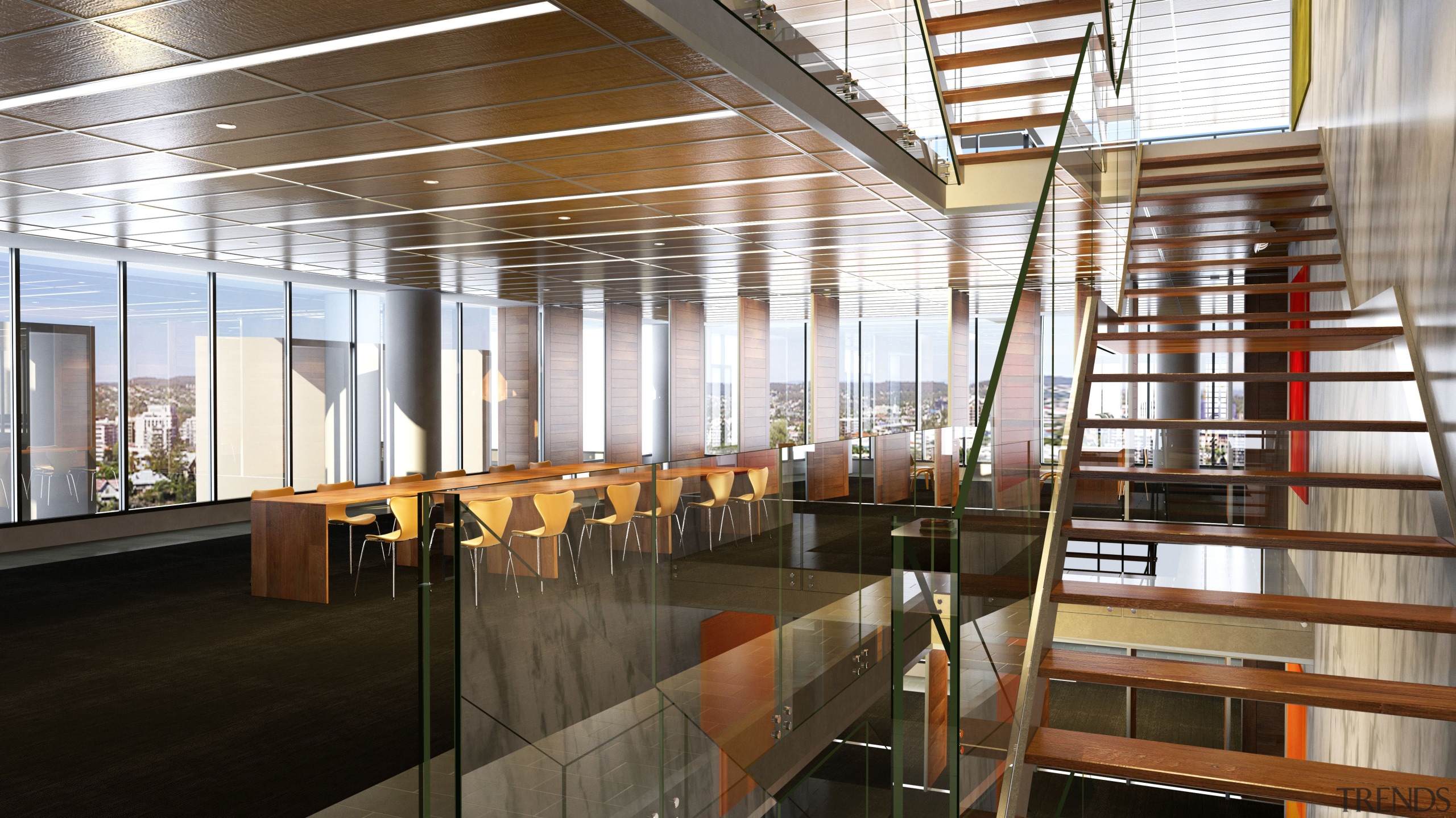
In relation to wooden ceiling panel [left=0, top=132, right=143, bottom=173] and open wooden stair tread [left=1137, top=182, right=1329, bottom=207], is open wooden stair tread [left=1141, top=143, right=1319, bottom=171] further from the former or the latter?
wooden ceiling panel [left=0, top=132, right=143, bottom=173]

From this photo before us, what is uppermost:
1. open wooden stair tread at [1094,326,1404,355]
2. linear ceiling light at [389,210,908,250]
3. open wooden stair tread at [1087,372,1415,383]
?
linear ceiling light at [389,210,908,250]

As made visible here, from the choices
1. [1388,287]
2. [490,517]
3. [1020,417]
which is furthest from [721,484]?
[1388,287]

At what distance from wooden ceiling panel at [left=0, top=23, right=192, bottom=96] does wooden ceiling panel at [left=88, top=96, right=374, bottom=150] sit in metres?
0.59

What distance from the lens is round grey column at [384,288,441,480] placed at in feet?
45.7

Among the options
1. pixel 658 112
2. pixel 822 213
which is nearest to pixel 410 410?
pixel 822 213

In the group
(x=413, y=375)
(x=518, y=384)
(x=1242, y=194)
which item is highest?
(x=1242, y=194)

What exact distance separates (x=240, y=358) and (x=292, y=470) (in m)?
1.69

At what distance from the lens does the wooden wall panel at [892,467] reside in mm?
8180

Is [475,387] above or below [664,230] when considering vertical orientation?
below

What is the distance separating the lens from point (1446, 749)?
3260 mm

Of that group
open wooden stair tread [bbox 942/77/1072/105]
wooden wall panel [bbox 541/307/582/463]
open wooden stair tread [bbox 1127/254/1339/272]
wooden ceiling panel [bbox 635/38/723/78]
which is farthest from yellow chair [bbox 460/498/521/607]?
wooden wall panel [bbox 541/307/582/463]

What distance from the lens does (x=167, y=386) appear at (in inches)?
461

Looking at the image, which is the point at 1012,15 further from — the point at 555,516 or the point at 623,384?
the point at 623,384

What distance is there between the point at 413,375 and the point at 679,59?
35.3 feet
